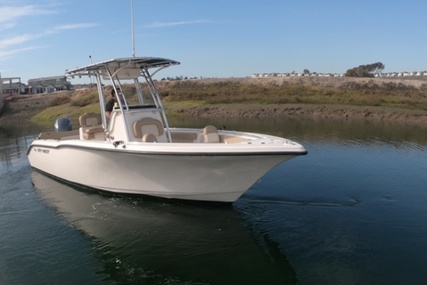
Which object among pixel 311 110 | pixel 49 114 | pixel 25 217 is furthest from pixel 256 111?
pixel 25 217

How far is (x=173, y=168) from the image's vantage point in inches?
352

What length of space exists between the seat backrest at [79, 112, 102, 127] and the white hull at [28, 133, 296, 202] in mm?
1551

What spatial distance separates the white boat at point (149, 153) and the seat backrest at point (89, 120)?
0.11 ft

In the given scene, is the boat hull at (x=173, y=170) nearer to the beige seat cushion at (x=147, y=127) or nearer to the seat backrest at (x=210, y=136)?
the beige seat cushion at (x=147, y=127)

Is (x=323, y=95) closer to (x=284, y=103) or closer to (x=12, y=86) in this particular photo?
(x=284, y=103)

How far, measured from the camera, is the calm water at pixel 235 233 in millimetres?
6562

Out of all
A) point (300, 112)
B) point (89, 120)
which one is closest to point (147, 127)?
point (89, 120)

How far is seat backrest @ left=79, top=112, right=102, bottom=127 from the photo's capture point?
12.3 m

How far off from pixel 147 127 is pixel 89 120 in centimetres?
308

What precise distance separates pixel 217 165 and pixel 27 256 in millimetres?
4344

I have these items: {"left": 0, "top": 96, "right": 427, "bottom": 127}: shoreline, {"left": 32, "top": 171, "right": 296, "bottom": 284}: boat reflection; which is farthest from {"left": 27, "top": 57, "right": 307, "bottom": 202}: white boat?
{"left": 0, "top": 96, "right": 427, "bottom": 127}: shoreline

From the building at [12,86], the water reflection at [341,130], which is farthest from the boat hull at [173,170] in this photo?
the building at [12,86]

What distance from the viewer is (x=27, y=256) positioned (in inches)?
289

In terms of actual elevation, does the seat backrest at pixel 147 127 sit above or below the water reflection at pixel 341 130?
above
